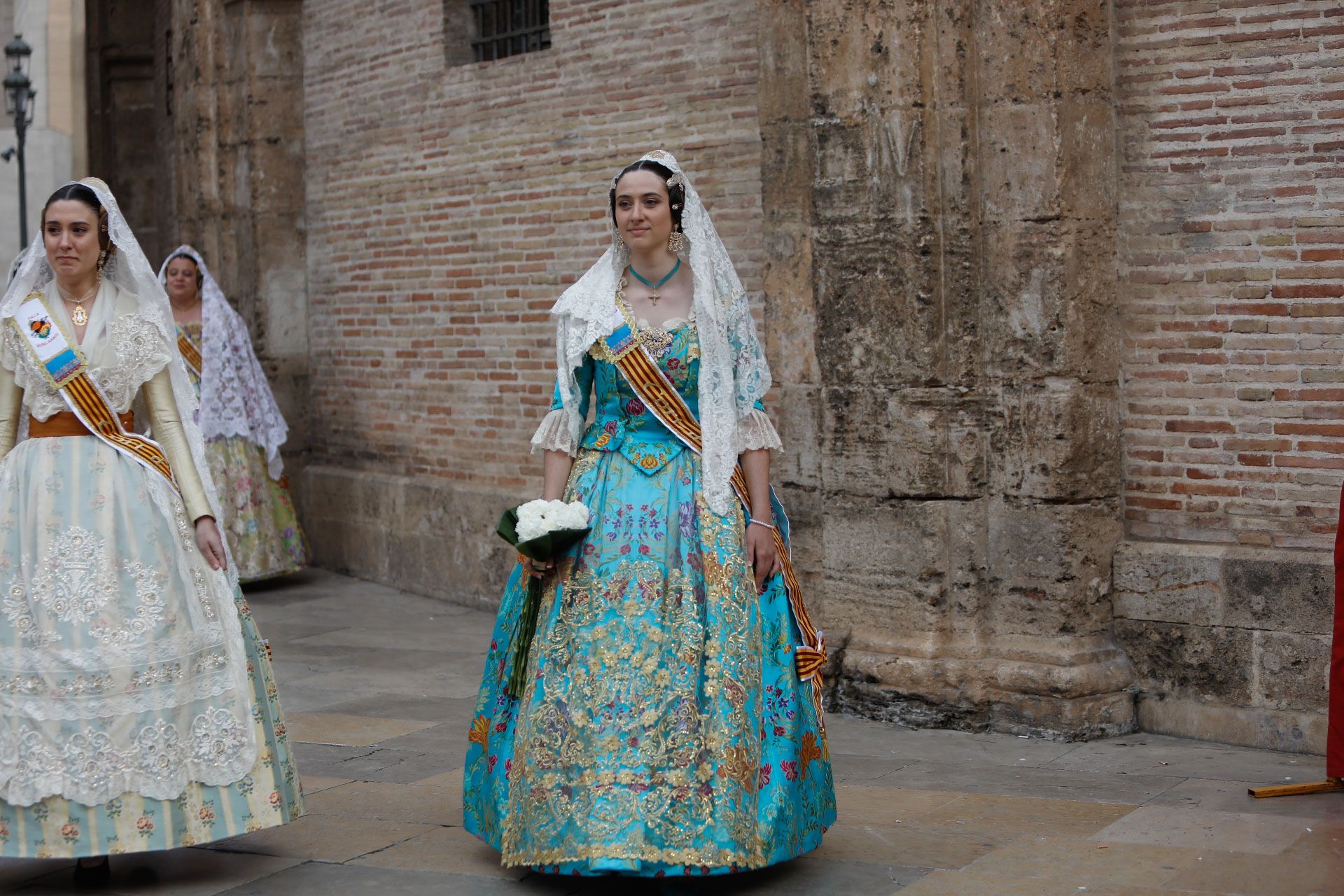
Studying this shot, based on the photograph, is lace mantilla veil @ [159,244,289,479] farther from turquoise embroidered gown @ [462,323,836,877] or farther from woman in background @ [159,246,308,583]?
turquoise embroidered gown @ [462,323,836,877]

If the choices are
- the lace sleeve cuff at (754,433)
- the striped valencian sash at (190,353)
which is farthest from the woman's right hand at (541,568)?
the striped valencian sash at (190,353)

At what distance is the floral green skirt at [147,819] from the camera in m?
4.67

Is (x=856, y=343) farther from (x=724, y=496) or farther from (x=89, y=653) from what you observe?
(x=89, y=653)

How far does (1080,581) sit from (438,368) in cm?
487

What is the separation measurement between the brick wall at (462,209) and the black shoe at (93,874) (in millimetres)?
4267

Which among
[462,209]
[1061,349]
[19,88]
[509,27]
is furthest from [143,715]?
[19,88]

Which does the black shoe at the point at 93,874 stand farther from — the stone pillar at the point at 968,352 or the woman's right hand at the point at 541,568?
the stone pillar at the point at 968,352

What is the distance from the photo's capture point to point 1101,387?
6.67 m

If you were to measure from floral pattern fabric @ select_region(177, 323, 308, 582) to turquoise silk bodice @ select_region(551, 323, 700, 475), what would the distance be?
20.2 ft

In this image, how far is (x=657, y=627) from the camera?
466 cm

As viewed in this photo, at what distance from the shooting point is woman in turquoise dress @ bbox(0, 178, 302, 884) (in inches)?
184

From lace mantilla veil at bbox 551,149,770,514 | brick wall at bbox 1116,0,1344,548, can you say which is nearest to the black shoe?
lace mantilla veil at bbox 551,149,770,514

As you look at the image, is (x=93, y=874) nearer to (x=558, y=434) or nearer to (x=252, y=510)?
(x=558, y=434)

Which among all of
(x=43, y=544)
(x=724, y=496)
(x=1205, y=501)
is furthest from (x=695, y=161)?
(x=43, y=544)
